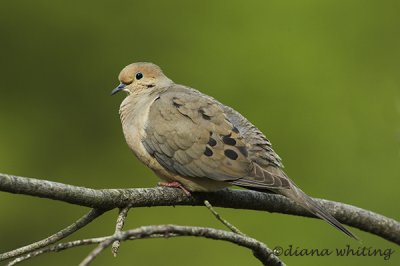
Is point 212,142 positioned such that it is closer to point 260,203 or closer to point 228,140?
point 228,140

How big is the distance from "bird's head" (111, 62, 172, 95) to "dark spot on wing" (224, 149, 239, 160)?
3.16 feet

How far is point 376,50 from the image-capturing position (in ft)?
20.6

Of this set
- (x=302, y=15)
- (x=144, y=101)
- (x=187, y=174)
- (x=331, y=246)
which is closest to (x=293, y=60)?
(x=302, y=15)

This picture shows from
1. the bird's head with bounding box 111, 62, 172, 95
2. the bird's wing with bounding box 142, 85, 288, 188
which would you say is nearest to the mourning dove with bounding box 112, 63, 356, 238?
the bird's wing with bounding box 142, 85, 288, 188

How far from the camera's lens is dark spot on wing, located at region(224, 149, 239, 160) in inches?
161

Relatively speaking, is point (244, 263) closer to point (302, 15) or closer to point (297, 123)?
point (297, 123)

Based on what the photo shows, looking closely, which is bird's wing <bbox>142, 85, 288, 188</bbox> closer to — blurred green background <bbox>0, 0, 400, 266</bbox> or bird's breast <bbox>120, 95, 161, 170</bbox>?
bird's breast <bbox>120, 95, 161, 170</bbox>

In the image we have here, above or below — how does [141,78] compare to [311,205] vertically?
above

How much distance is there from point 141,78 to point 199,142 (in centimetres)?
97

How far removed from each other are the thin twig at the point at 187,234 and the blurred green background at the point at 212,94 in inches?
99.0

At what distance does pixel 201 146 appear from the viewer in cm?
416

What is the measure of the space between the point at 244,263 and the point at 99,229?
1.02 m

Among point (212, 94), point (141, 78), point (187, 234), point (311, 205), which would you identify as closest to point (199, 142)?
point (311, 205)

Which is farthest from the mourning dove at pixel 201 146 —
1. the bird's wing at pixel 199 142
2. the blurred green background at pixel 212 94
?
the blurred green background at pixel 212 94
